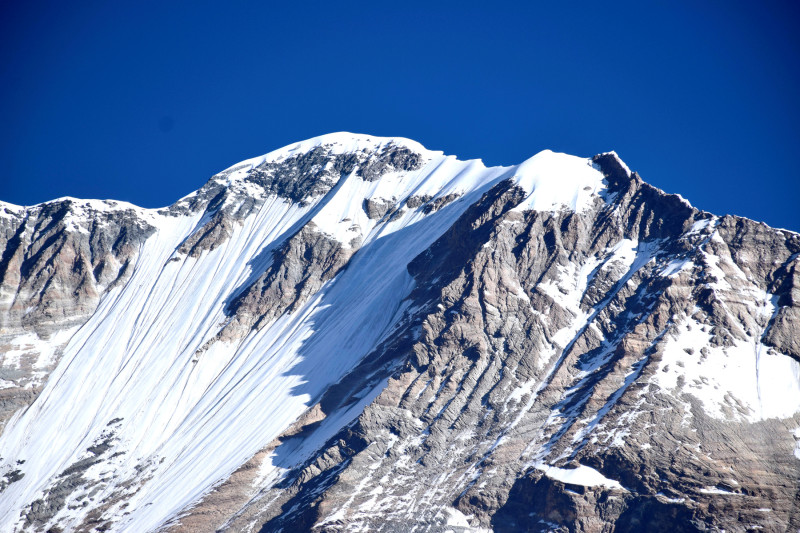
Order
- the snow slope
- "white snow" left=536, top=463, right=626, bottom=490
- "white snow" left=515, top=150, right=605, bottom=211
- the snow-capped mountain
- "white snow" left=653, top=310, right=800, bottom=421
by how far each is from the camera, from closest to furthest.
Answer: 1. "white snow" left=536, top=463, right=626, bottom=490
2. the snow-capped mountain
3. "white snow" left=653, top=310, right=800, bottom=421
4. the snow slope
5. "white snow" left=515, top=150, right=605, bottom=211

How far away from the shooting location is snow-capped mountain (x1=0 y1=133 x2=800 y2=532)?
398 ft

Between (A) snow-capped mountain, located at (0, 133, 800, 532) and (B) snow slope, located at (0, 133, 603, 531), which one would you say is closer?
(A) snow-capped mountain, located at (0, 133, 800, 532)

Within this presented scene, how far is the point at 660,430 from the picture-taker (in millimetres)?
122812

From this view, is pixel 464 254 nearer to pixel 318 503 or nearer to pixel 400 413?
pixel 400 413

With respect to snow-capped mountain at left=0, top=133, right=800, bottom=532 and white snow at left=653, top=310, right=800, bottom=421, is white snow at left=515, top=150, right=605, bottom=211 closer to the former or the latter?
snow-capped mountain at left=0, top=133, right=800, bottom=532

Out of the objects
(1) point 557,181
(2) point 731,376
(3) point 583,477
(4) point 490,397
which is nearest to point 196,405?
(4) point 490,397

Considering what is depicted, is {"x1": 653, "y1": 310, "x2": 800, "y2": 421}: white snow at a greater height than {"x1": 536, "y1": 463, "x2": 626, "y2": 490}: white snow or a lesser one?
greater

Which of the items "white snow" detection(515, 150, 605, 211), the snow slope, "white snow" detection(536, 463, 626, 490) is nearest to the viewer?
"white snow" detection(536, 463, 626, 490)

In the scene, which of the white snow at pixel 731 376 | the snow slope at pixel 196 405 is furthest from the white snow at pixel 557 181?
the white snow at pixel 731 376

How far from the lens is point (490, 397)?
141 m

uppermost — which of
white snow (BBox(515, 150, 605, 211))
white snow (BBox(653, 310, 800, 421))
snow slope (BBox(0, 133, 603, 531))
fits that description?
white snow (BBox(515, 150, 605, 211))

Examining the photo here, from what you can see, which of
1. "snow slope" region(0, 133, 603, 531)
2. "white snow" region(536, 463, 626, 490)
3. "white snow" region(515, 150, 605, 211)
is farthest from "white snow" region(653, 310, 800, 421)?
"snow slope" region(0, 133, 603, 531)

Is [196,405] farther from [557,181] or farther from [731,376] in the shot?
[731,376]

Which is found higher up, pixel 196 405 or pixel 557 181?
pixel 557 181
